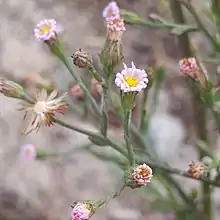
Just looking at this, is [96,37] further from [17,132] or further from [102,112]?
[102,112]

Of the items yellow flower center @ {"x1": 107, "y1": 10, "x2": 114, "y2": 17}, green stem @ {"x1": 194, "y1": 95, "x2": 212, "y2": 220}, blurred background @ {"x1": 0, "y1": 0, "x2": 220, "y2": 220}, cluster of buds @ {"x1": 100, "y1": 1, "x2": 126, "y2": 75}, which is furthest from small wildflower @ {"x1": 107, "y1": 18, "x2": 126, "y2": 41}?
blurred background @ {"x1": 0, "y1": 0, "x2": 220, "y2": 220}

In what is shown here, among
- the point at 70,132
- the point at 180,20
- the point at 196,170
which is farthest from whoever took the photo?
the point at 70,132

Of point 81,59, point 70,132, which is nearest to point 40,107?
point 81,59

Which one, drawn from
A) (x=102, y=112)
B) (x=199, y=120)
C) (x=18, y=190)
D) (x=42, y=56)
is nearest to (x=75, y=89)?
(x=102, y=112)

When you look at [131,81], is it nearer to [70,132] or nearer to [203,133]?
[203,133]

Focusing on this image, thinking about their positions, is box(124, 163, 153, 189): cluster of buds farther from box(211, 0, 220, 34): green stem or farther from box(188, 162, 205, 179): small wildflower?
box(211, 0, 220, 34): green stem

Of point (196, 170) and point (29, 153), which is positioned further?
point (29, 153)

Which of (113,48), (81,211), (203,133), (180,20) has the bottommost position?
(81,211)

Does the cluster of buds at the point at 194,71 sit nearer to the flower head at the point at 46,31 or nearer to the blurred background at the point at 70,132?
the flower head at the point at 46,31
